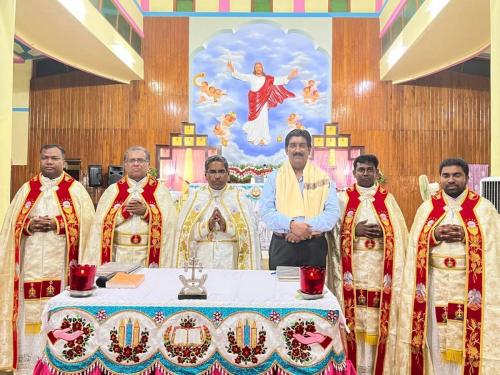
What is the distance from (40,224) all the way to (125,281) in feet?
5.97

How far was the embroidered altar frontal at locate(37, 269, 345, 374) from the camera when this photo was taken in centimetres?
227

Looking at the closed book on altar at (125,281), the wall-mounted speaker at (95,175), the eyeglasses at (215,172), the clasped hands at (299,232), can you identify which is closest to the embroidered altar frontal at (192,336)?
the closed book on altar at (125,281)

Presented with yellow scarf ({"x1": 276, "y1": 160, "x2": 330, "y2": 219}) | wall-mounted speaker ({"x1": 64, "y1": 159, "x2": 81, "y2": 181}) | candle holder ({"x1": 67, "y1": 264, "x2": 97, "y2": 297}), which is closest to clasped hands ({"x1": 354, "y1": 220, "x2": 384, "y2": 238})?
yellow scarf ({"x1": 276, "y1": 160, "x2": 330, "y2": 219})

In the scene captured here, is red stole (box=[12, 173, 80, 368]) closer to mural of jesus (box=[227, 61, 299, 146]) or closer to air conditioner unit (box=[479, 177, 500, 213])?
air conditioner unit (box=[479, 177, 500, 213])

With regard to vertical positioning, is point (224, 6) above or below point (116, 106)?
above

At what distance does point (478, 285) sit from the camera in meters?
3.35

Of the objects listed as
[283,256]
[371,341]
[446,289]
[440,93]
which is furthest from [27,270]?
[440,93]

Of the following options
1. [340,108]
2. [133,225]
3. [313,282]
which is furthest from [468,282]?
[340,108]

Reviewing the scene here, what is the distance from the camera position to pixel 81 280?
236 centimetres

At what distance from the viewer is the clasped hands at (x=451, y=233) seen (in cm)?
335

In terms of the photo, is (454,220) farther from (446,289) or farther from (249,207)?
(249,207)

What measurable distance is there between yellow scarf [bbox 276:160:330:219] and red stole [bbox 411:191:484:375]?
78 cm

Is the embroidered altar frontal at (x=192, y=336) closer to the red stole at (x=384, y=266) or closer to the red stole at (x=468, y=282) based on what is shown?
the red stole at (x=468, y=282)

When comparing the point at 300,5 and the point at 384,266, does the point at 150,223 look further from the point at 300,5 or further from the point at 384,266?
the point at 300,5
